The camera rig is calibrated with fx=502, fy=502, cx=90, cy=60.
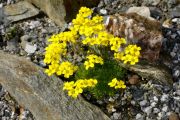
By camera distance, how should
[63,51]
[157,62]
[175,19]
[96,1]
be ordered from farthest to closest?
[96,1] < [175,19] < [157,62] < [63,51]

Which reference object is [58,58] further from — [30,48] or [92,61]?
[30,48]

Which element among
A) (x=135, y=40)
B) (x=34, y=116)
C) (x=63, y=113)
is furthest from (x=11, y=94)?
(x=135, y=40)

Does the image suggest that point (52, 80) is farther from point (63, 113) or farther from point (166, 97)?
point (166, 97)

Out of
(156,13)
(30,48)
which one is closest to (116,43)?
(156,13)

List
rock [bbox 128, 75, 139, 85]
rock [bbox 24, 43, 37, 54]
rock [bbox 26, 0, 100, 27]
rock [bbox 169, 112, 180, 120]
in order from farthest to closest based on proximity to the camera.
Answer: rock [bbox 26, 0, 100, 27] → rock [bbox 24, 43, 37, 54] → rock [bbox 128, 75, 139, 85] → rock [bbox 169, 112, 180, 120]

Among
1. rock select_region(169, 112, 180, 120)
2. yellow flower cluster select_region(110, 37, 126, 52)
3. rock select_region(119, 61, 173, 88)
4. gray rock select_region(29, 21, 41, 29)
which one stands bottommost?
rock select_region(169, 112, 180, 120)

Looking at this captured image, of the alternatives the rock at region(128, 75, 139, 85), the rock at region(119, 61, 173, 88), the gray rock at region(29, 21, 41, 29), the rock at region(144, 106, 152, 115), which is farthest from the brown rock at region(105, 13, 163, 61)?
the gray rock at region(29, 21, 41, 29)

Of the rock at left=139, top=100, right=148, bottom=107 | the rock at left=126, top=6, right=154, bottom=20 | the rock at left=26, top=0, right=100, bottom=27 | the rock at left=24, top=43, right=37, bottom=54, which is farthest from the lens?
the rock at left=26, top=0, right=100, bottom=27

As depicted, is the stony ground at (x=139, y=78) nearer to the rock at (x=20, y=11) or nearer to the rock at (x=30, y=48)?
the rock at (x=30, y=48)

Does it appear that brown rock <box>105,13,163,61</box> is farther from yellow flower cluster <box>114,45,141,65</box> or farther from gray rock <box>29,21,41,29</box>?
gray rock <box>29,21,41,29</box>
